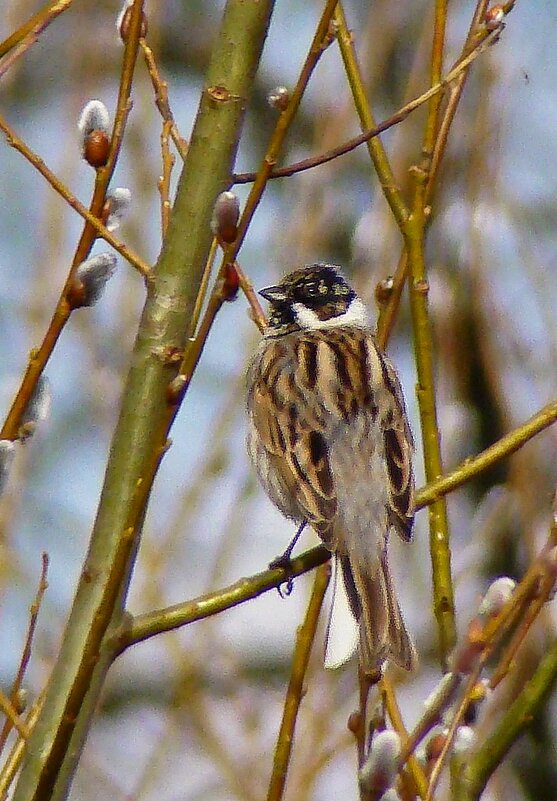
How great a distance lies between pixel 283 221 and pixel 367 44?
3.58 ft

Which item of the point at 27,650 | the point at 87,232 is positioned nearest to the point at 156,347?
the point at 87,232

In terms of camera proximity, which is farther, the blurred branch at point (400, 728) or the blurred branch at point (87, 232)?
the blurred branch at point (400, 728)

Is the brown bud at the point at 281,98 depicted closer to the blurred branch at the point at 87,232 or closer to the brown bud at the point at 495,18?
the blurred branch at the point at 87,232

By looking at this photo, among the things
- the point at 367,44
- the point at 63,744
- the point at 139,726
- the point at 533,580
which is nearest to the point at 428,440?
the point at 533,580

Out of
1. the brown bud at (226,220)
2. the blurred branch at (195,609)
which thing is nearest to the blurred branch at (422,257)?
the blurred branch at (195,609)

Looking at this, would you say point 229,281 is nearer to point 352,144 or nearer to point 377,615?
point 352,144

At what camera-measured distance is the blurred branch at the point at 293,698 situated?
7.71ft

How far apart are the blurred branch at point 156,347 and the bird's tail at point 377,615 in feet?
2.38

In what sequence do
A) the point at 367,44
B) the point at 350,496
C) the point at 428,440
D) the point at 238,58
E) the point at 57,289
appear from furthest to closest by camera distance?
the point at 367,44 → the point at 57,289 → the point at 350,496 → the point at 428,440 → the point at 238,58

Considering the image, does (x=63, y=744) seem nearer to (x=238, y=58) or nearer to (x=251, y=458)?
(x=238, y=58)

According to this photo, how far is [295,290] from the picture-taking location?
441 cm

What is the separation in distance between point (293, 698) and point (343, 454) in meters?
1.24

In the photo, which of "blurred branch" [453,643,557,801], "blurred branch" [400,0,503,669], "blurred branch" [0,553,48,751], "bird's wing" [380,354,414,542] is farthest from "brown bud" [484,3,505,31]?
"blurred branch" [0,553,48,751]

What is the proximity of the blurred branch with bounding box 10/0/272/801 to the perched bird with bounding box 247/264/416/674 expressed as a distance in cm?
72
